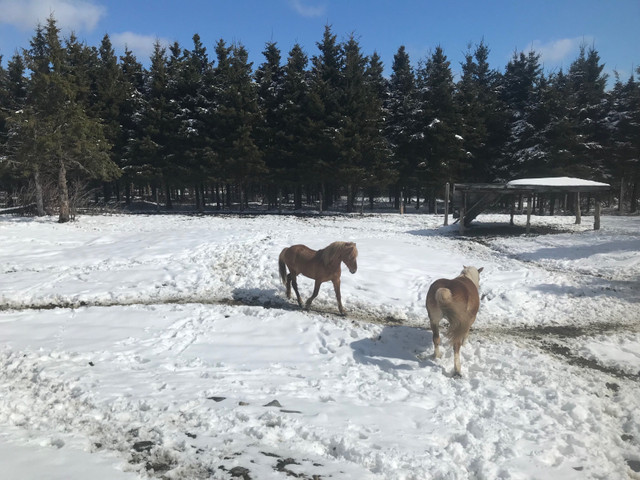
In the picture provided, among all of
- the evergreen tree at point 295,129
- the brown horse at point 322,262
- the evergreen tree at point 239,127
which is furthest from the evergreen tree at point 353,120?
the brown horse at point 322,262

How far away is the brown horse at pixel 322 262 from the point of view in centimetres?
829

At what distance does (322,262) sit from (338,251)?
51cm

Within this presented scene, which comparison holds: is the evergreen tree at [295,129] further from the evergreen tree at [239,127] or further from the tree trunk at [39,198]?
the tree trunk at [39,198]

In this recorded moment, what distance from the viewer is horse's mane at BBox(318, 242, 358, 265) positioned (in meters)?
8.25

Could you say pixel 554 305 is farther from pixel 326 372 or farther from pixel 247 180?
pixel 247 180

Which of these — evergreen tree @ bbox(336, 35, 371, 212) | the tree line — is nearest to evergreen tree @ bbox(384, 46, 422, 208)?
the tree line

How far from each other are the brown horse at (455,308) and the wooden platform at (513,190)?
55.3ft

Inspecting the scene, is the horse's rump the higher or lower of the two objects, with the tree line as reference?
lower

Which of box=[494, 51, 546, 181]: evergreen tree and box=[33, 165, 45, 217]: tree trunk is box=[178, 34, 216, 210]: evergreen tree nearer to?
box=[33, 165, 45, 217]: tree trunk

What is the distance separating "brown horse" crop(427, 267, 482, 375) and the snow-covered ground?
504mm

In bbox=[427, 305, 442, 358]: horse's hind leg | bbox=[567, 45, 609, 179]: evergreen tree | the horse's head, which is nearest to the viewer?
bbox=[427, 305, 442, 358]: horse's hind leg

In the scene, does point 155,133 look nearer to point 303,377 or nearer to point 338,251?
point 338,251

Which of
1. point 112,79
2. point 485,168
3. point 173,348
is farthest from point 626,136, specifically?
point 112,79

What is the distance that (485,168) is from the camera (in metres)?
39.8
